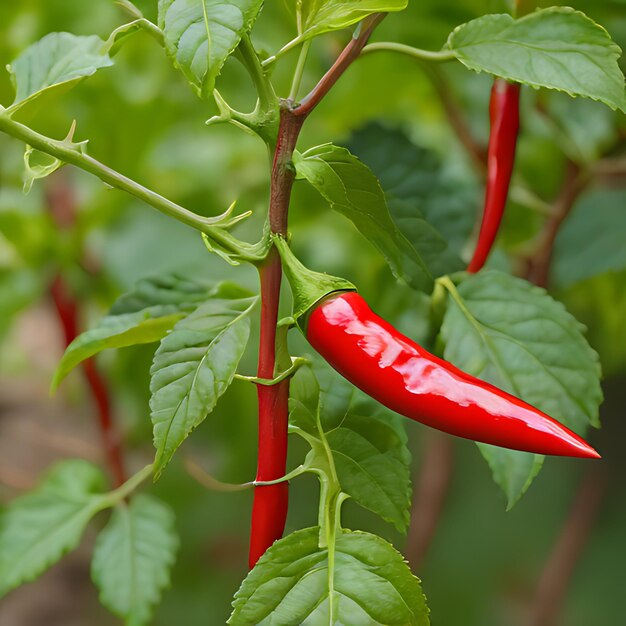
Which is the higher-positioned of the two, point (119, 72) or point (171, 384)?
point (171, 384)

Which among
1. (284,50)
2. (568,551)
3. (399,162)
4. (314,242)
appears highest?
(284,50)

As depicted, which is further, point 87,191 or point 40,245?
point 87,191

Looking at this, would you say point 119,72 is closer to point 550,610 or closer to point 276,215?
point 276,215

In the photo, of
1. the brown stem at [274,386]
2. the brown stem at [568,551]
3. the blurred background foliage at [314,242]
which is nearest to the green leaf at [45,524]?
the blurred background foliage at [314,242]

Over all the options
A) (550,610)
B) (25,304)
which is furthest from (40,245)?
(550,610)

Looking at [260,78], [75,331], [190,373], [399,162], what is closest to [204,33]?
[260,78]

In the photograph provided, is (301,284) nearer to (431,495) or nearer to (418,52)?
(418,52)
